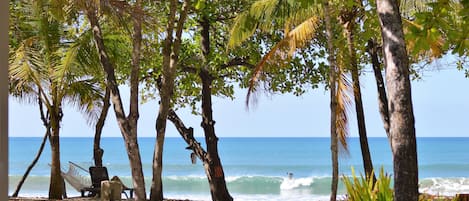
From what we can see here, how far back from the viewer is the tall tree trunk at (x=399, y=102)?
11.6 feet

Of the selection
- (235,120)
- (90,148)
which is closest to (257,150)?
(235,120)

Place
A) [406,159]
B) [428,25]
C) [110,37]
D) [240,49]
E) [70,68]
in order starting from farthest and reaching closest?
[240,49]
[110,37]
[70,68]
[406,159]
[428,25]

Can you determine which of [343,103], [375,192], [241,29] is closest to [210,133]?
[241,29]

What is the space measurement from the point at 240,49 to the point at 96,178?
9.32 feet

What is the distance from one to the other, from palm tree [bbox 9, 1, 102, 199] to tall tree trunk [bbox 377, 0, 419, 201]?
4412mm

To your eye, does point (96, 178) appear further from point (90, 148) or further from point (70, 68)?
point (90, 148)

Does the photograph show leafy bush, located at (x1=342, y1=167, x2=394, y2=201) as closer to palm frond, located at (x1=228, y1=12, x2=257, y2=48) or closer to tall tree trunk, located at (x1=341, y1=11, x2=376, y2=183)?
tall tree trunk, located at (x1=341, y1=11, x2=376, y2=183)

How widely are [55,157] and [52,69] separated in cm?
153

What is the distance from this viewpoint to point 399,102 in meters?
3.60

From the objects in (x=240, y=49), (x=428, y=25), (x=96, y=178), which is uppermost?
(x=240, y=49)

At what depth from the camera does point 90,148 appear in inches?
1587

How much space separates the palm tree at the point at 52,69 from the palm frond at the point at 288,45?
2322mm

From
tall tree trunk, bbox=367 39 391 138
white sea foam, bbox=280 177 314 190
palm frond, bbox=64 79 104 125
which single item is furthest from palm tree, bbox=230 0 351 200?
white sea foam, bbox=280 177 314 190

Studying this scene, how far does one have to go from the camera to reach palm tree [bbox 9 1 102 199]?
729 centimetres
